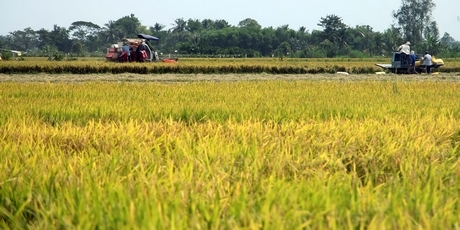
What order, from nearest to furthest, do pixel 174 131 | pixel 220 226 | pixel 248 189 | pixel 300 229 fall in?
pixel 300 229 → pixel 220 226 → pixel 248 189 → pixel 174 131

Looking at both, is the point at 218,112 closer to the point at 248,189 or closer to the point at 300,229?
the point at 248,189

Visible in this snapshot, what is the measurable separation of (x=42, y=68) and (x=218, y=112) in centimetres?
1373

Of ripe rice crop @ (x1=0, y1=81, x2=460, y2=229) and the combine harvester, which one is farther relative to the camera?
the combine harvester

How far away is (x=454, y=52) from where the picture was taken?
146ft

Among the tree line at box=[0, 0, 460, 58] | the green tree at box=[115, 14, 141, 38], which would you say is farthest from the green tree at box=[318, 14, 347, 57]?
the green tree at box=[115, 14, 141, 38]

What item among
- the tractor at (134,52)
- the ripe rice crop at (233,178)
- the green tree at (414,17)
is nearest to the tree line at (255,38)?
the green tree at (414,17)

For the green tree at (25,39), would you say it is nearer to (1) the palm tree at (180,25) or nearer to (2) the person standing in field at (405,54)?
(1) the palm tree at (180,25)

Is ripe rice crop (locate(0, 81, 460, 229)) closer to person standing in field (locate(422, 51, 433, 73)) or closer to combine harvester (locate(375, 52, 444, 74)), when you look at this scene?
combine harvester (locate(375, 52, 444, 74))

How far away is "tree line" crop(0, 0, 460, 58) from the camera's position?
5594cm

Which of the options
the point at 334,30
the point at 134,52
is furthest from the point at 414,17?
the point at 134,52

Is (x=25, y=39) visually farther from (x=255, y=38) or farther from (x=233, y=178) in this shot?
(x=233, y=178)

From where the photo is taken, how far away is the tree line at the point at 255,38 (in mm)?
55938

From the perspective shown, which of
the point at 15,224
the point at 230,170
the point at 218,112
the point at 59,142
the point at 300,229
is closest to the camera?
the point at 300,229

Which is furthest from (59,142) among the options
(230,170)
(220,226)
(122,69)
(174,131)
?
(122,69)
